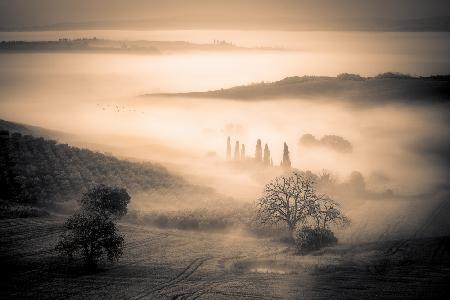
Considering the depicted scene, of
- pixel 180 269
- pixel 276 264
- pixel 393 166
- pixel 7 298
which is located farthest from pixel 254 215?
pixel 393 166

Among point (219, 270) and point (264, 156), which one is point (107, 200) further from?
point (264, 156)

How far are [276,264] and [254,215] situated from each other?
26.0 m

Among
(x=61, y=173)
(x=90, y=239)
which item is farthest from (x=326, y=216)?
(x=61, y=173)

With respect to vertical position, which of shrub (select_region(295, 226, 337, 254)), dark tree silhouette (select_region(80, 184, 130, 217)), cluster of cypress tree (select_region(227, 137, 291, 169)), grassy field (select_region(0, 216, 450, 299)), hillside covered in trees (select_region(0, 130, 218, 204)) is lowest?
grassy field (select_region(0, 216, 450, 299))

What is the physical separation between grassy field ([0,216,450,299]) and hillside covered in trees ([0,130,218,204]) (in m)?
21.0

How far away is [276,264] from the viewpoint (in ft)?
243

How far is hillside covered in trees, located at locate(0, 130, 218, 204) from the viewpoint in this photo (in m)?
111

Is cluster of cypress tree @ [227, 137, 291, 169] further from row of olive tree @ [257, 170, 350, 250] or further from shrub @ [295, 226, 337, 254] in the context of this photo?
shrub @ [295, 226, 337, 254]

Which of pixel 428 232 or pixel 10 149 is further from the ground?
pixel 10 149

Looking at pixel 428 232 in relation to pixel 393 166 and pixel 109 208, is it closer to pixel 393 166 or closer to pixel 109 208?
pixel 109 208

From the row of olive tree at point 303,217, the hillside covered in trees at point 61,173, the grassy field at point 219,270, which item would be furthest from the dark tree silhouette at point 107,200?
the row of olive tree at point 303,217

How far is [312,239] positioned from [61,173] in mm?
68895

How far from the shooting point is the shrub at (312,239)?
82.6 metres

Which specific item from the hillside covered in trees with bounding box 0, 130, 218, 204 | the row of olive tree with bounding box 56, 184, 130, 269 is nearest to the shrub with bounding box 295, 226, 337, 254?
the row of olive tree with bounding box 56, 184, 130, 269
